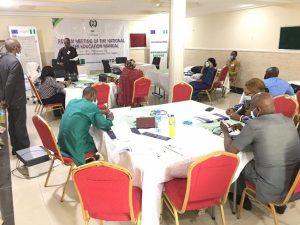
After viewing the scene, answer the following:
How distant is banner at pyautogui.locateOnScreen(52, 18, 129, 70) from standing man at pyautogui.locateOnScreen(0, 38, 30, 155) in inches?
239

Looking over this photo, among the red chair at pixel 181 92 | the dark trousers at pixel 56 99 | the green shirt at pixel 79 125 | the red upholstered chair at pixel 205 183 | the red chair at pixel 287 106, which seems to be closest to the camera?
the red upholstered chair at pixel 205 183

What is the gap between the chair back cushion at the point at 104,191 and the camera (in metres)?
1.52

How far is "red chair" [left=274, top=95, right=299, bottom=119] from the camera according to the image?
10.3 ft

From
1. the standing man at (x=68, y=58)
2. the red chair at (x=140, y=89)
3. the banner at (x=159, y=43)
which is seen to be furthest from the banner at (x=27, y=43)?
the red chair at (x=140, y=89)

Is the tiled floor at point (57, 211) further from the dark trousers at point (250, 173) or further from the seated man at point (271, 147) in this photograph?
the seated man at point (271, 147)

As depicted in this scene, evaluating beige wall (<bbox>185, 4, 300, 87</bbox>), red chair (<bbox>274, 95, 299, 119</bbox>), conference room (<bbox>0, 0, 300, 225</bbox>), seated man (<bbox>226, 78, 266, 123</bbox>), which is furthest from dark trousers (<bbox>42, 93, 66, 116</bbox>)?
beige wall (<bbox>185, 4, 300, 87</bbox>)

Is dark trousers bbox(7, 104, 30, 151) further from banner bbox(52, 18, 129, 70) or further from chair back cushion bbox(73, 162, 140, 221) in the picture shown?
banner bbox(52, 18, 129, 70)

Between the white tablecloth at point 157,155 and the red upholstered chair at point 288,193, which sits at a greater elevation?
the white tablecloth at point 157,155

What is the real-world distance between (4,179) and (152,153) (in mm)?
2149

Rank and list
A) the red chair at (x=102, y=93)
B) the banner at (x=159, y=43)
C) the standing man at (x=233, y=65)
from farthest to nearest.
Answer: the banner at (x=159, y=43), the standing man at (x=233, y=65), the red chair at (x=102, y=93)

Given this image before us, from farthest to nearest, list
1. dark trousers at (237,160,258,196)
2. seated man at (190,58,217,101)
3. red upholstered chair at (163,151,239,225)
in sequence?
seated man at (190,58,217,101) < dark trousers at (237,160,258,196) < red upholstered chair at (163,151,239,225)

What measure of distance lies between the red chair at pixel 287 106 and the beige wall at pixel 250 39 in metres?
3.70

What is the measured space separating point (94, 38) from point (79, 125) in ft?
25.7

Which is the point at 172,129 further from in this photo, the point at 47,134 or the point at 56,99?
the point at 56,99
